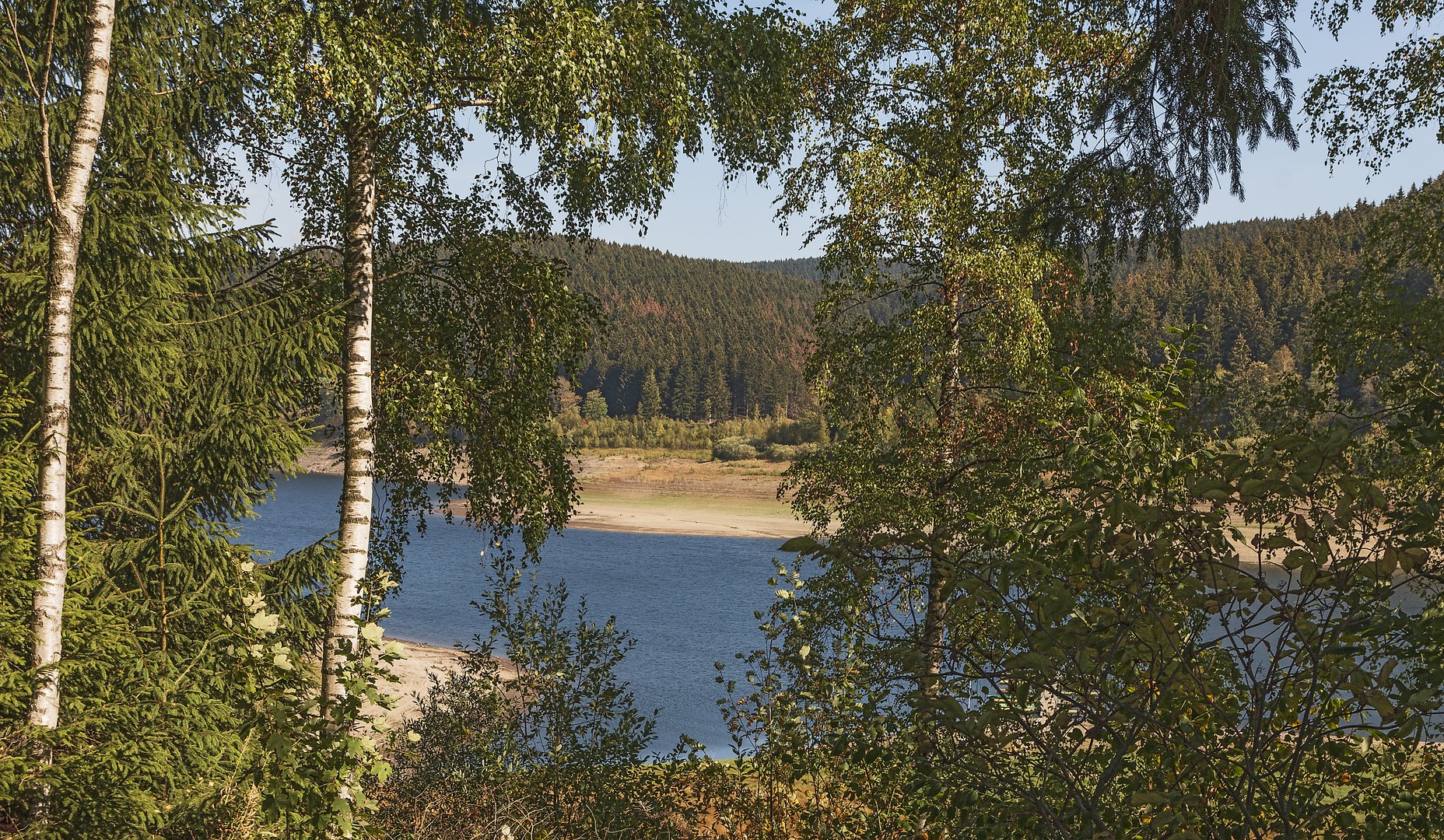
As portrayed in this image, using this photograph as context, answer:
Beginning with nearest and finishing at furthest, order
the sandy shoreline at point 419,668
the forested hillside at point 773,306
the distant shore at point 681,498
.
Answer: the sandy shoreline at point 419,668, the distant shore at point 681,498, the forested hillside at point 773,306

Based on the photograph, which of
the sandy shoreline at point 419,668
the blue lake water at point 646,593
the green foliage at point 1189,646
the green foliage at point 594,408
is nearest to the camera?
the green foliage at point 1189,646

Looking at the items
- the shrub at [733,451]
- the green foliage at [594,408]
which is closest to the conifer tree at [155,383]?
the shrub at [733,451]

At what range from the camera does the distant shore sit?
51438 mm

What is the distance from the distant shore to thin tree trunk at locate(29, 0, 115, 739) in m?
38.6

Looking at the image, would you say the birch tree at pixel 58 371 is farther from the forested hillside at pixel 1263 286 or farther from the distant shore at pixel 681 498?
the forested hillside at pixel 1263 286

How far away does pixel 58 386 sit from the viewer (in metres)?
5.42

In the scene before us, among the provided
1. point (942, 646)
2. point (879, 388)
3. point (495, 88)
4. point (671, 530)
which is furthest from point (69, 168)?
point (671, 530)

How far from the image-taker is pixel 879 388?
9938 millimetres

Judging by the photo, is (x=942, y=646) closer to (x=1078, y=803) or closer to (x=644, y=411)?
(x=1078, y=803)

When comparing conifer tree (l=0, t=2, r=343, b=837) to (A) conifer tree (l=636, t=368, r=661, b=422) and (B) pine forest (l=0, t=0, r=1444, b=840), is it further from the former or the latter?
(A) conifer tree (l=636, t=368, r=661, b=422)

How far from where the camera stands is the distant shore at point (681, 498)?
51438 mm

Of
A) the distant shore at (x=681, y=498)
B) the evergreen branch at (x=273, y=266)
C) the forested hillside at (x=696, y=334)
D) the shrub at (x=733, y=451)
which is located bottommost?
the distant shore at (x=681, y=498)

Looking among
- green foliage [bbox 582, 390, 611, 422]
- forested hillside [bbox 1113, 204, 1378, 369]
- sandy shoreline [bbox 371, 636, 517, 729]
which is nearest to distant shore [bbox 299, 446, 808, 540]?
green foliage [bbox 582, 390, 611, 422]

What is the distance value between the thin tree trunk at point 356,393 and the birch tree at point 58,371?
56.5 inches
